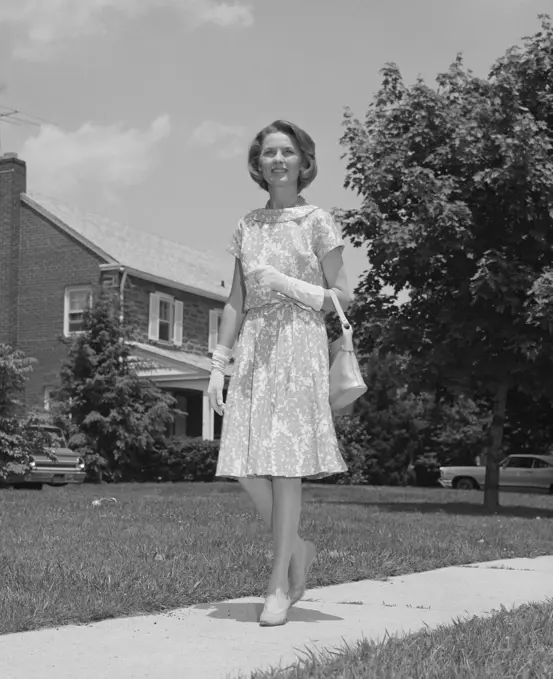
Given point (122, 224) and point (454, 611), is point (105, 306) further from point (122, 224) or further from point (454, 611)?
point (454, 611)

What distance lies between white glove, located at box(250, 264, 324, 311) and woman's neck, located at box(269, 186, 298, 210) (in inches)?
19.3

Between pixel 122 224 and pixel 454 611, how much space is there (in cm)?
3324

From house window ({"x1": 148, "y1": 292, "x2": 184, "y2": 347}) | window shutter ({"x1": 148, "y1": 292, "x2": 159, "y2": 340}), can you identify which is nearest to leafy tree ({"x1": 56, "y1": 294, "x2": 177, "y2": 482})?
window shutter ({"x1": 148, "y1": 292, "x2": 159, "y2": 340})

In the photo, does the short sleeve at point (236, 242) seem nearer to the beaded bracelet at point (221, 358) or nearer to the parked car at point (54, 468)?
the beaded bracelet at point (221, 358)

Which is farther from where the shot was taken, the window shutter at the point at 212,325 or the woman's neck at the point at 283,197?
the window shutter at the point at 212,325

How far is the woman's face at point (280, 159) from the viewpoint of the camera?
5.55 meters

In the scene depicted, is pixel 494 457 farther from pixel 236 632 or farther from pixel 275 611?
pixel 236 632

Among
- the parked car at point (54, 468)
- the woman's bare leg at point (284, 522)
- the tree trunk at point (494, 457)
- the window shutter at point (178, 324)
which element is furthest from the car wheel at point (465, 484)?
the woman's bare leg at point (284, 522)

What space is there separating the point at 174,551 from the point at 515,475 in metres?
28.7

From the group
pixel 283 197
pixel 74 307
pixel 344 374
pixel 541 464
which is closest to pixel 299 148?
pixel 283 197

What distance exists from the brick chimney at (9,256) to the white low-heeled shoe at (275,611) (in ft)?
97.4

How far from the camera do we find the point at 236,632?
469cm

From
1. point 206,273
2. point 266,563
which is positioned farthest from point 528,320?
point 206,273

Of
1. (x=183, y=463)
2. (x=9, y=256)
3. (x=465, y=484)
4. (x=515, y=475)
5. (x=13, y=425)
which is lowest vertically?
(x=465, y=484)
